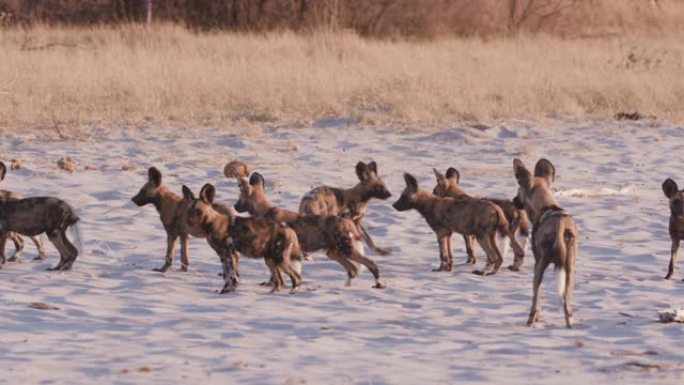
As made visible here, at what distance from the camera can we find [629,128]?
17188 millimetres

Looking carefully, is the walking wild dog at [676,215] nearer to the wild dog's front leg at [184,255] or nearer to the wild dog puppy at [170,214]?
the wild dog puppy at [170,214]

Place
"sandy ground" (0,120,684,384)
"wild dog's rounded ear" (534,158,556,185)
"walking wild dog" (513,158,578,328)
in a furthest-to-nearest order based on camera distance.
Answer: "wild dog's rounded ear" (534,158,556,185), "walking wild dog" (513,158,578,328), "sandy ground" (0,120,684,384)

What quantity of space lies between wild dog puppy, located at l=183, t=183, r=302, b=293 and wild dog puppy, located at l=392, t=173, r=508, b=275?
133 cm

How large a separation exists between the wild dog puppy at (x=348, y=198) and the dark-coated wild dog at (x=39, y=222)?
1.75 m

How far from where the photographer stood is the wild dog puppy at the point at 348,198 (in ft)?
35.9

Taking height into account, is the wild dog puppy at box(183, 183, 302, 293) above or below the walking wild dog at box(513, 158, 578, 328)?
below

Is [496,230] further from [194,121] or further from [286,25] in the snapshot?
[286,25]

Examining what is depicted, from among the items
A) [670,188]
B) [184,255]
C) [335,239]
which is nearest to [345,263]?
[335,239]

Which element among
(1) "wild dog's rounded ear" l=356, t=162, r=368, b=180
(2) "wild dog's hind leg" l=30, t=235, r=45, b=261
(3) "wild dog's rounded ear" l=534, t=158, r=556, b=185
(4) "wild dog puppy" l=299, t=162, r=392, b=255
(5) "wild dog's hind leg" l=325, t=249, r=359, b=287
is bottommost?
(2) "wild dog's hind leg" l=30, t=235, r=45, b=261

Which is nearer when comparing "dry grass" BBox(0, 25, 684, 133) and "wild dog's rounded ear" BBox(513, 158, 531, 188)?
"wild dog's rounded ear" BBox(513, 158, 531, 188)

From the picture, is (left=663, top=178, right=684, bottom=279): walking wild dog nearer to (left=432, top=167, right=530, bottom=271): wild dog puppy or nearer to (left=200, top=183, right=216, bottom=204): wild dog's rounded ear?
(left=432, top=167, right=530, bottom=271): wild dog puppy

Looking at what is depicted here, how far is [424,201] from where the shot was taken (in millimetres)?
10672

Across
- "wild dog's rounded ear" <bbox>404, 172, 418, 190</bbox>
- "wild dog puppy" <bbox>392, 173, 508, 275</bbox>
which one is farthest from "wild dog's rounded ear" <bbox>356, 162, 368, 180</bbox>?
"wild dog puppy" <bbox>392, 173, 508, 275</bbox>

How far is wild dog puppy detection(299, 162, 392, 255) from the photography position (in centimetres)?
1095
